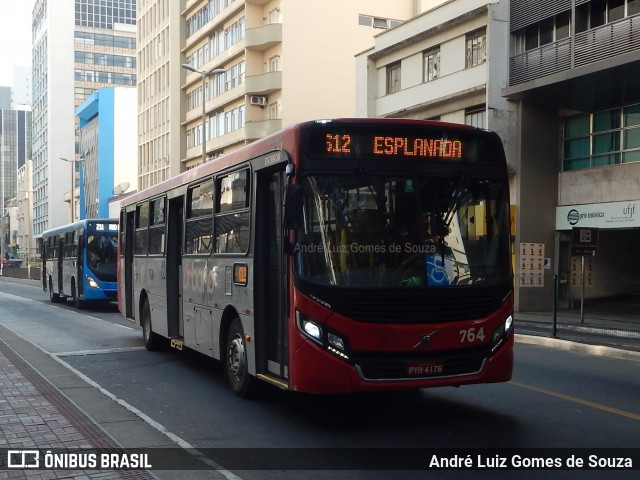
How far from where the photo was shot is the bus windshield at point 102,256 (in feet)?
87.5

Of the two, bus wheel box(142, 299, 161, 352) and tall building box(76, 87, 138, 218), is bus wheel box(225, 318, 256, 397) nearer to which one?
bus wheel box(142, 299, 161, 352)

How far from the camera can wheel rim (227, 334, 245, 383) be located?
367 inches

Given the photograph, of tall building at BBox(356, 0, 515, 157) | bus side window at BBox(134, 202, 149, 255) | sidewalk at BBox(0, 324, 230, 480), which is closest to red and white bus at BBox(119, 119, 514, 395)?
sidewalk at BBox(0, 324, 230, 480)

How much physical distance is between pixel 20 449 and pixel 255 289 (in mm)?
2938

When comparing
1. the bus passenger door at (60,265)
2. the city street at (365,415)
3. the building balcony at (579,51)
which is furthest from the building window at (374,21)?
the city street at (365,415)

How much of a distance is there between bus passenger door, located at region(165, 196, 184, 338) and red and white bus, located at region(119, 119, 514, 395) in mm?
4172

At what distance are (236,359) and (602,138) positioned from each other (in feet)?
70.8

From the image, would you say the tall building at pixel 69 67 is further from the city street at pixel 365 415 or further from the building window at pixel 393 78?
the city street at pixel 365 415

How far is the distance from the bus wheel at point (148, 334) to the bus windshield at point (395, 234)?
7499 mm

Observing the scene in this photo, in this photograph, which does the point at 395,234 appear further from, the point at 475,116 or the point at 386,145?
the point at 475,116

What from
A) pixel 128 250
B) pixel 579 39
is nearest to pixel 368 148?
pixel 128 250

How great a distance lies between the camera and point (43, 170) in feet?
430

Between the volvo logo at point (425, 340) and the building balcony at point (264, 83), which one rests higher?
the building balcony at point (264, 83)

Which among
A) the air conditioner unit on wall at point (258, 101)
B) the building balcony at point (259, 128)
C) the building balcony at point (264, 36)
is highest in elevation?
the building balcony at point (264, 36)
